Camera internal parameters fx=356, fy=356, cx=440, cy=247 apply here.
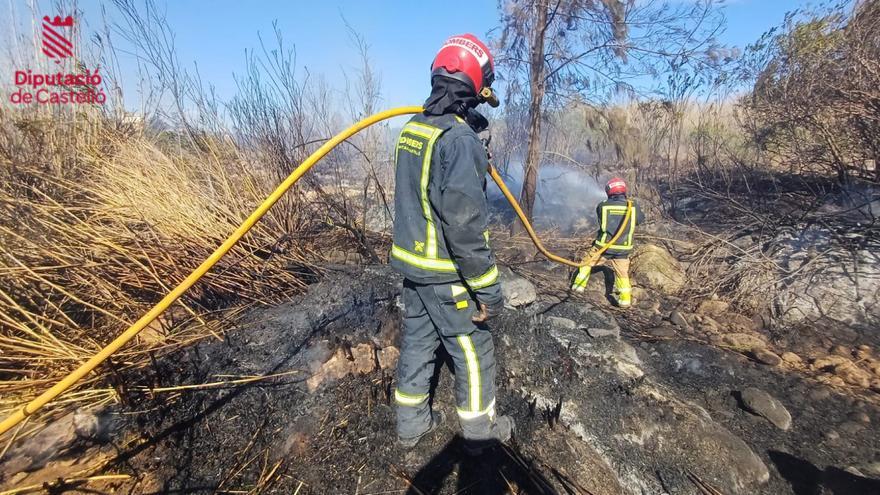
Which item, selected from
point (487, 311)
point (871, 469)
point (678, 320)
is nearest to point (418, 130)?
point (487, 311)

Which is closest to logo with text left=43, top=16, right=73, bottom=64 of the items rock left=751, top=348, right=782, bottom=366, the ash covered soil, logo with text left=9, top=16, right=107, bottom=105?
logo with text left=9, top=16, right=107, bottom=105

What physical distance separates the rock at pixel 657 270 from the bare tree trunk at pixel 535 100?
1866 mm

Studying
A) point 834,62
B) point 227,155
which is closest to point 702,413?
point 227,155

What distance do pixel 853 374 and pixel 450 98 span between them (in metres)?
4.21

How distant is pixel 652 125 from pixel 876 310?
4901 mm

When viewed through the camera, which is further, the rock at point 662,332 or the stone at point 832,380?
the rock at point 662,332

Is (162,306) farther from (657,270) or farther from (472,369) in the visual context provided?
(657,270)

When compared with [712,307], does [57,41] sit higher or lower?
higher

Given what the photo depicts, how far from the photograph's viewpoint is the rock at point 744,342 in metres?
3.53

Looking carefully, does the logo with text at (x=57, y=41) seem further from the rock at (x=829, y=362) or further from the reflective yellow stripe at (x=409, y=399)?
the rock at (x=829, y=362)

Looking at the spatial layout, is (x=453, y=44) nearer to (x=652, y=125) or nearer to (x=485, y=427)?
(x=485, y=427)

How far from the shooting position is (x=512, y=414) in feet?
8.32

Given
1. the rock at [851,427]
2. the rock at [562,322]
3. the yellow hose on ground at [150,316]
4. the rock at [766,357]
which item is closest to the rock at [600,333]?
the rock at [562,322]

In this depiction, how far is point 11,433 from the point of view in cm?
179
